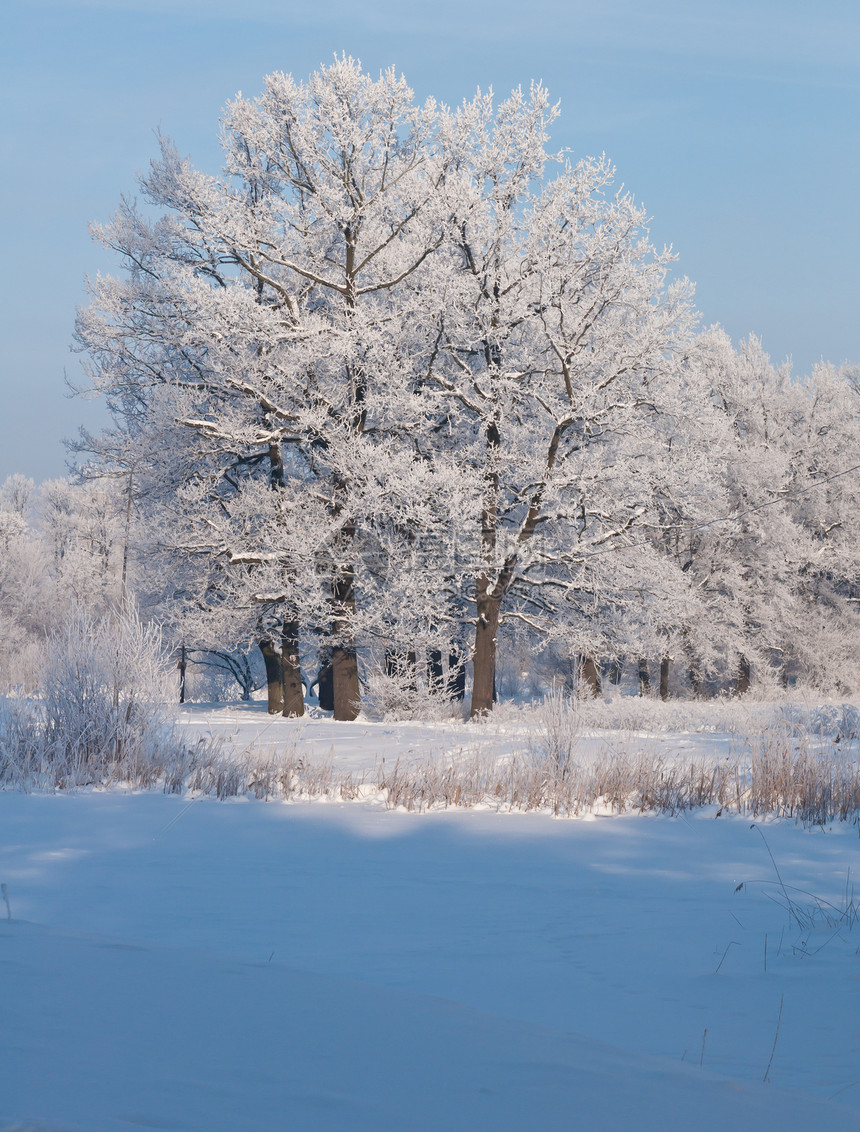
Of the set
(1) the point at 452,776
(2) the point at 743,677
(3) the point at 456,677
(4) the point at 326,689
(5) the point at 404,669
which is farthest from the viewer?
(2) the point at 743,677

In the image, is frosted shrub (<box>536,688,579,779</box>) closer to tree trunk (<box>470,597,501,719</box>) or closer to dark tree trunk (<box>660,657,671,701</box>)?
tree trunk (<box>470,597,501,719</box>)

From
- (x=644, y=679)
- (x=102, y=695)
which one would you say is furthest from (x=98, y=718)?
(x=644, y=679)

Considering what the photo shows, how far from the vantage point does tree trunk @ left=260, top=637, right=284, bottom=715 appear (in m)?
22.6

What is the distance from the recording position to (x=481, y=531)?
18.2 m

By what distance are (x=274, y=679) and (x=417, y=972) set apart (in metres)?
19.6

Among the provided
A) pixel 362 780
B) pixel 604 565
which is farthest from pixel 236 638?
pixel 362 780

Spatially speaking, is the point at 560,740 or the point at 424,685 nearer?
the point at 560,740

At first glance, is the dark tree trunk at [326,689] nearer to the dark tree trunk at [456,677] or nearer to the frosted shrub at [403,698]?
the dark tree trunk at [456,677]

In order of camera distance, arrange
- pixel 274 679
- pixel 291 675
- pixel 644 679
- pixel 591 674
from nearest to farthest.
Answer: pixel 291 675
pixel 274 679
pixel 591 674
pixel 644 679

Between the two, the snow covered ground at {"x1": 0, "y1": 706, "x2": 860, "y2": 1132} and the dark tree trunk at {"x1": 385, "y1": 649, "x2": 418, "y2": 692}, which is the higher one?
the dark tree trunk at {"x1": 385, "y1": 649, "x2": 418, "y2": 692}

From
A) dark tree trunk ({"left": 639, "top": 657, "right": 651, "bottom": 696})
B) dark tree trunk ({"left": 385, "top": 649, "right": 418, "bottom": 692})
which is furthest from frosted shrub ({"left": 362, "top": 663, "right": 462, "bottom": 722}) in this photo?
dark tree trunk ({"left": 639, "top": 657, "right": 651, "bottom": 696})

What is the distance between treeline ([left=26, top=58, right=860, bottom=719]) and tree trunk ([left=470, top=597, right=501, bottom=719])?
0.16 ft

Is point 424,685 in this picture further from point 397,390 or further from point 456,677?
point 397,390

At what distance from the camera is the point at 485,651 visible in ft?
61.9
